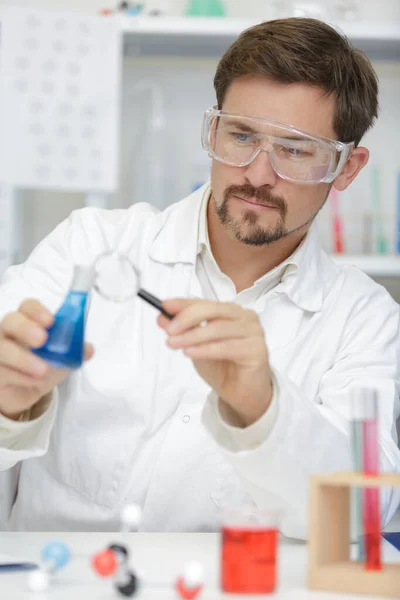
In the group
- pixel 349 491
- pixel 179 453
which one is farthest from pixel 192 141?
pixel 349 491

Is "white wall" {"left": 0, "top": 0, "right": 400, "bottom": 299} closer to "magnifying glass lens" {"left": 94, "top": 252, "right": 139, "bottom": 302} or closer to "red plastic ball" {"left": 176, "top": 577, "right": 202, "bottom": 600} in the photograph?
"magnifying glass lens" {"left": 94, "top": 252, "right": 139, "bottom": 302}

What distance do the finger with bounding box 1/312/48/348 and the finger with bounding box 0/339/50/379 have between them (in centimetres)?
3

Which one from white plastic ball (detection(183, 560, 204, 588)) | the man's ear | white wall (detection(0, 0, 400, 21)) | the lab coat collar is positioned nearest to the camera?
white plastic ball (detection(183, 560, 204, 588))

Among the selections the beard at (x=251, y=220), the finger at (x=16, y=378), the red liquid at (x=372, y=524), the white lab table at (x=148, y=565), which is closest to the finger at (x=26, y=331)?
the finger at (x=16, y=378)

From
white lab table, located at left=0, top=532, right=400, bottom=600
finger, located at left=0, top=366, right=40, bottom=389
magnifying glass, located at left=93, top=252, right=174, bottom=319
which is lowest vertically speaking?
white lab table, located at left=0, top=532, right=400, bottom=600

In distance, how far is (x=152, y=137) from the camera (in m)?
2.98

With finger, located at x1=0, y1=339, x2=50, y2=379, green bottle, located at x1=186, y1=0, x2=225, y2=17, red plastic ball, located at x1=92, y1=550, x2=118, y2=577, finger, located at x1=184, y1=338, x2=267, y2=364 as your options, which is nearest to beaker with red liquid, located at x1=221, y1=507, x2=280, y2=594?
red plastic ball, located at x1=92, y1=550, x2=118, y2=577

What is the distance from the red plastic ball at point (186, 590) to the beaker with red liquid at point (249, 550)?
51mm

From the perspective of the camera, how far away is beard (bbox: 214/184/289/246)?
70.9 inches

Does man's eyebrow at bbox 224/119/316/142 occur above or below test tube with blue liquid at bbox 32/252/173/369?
above

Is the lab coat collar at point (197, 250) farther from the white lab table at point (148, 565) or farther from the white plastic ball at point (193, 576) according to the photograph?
the white plastic ball at point (193, 576)

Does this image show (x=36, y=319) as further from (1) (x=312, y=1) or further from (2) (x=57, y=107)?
(1) (x=312, y=1)

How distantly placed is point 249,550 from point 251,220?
0.90m

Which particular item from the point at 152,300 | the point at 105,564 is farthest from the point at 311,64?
the point at 105,564
